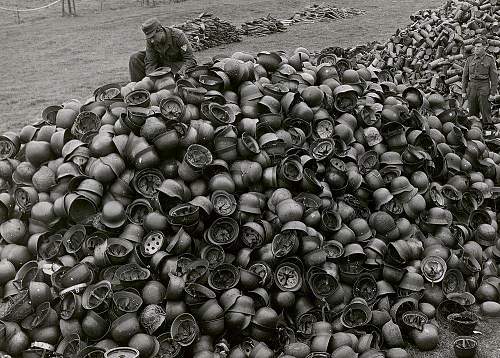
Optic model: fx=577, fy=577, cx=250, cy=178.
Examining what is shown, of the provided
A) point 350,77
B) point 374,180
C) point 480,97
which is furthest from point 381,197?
point 480,97

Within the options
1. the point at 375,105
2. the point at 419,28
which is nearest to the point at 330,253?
the point at 375,105

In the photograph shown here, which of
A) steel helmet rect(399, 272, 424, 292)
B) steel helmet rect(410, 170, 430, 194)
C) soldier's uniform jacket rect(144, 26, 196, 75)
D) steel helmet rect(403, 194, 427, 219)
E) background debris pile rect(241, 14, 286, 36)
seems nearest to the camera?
steel helmet rect(399, 272, 424, 292)

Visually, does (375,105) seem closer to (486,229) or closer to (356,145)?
(356,145)

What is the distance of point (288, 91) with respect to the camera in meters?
8.30

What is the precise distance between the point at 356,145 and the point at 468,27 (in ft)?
30.4

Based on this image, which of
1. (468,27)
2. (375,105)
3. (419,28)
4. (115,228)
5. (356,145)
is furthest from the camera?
(419,28)

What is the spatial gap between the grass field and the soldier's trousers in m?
9.81

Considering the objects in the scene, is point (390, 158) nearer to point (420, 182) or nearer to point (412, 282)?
point (420, 182)

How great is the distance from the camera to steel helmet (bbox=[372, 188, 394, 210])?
763 cm

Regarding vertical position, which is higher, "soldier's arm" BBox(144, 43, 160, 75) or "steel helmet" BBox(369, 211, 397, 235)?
"soldier's arm" BBox(144, 43, 160, 75)

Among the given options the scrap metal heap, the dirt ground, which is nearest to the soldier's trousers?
the scrap metal heap

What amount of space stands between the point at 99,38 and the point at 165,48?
1811 centimetres

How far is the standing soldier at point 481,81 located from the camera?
1292 cm

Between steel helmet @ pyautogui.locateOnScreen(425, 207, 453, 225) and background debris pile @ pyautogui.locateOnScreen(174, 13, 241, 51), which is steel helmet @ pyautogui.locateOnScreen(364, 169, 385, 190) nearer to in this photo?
steel helmet @ pyautogui.locateOnScreen(425, 207, 453, 225)
